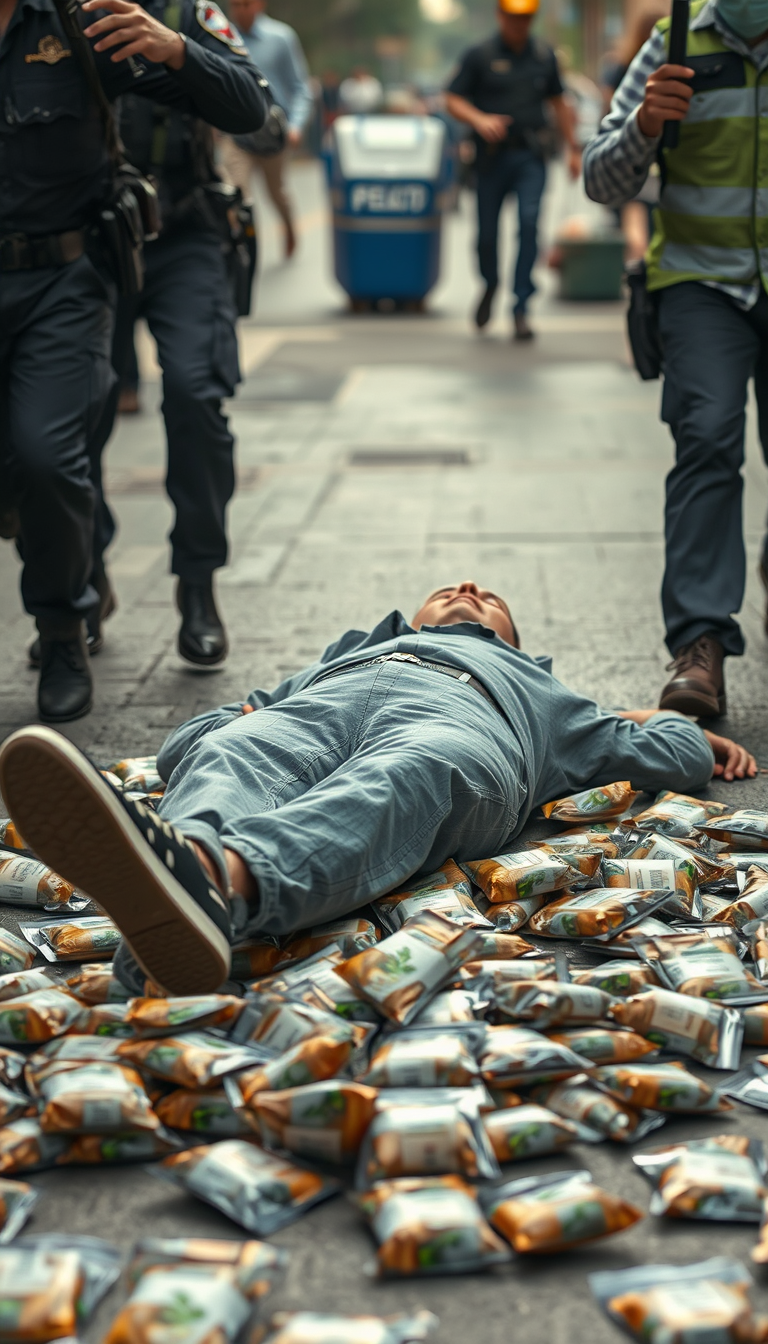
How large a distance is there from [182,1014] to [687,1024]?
756 millimetres

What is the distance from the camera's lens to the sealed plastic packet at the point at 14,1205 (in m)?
1.94

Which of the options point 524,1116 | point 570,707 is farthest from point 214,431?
point 524,1116

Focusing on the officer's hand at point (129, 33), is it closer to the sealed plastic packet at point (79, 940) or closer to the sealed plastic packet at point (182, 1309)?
the sealed plastic packet at point (79, 940)

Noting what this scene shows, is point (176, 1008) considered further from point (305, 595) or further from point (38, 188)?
point (305, 595)

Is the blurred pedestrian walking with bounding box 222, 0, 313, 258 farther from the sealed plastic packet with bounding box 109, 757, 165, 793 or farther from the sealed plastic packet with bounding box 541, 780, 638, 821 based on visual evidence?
the sealed plastic packet with bounding box 541, 780, 638, 821

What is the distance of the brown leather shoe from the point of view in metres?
3.95

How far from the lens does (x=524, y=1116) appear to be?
212cm

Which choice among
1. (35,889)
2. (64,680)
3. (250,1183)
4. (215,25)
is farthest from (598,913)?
(215,25)

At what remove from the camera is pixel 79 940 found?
2762 mm

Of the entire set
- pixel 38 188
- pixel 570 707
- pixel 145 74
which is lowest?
pixel 570 707

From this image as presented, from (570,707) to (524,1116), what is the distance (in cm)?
133

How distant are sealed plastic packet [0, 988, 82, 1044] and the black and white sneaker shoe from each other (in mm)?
203

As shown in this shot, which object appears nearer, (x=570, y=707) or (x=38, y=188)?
(x=570, y=707)

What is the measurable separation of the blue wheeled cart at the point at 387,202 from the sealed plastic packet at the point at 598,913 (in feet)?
32.9
